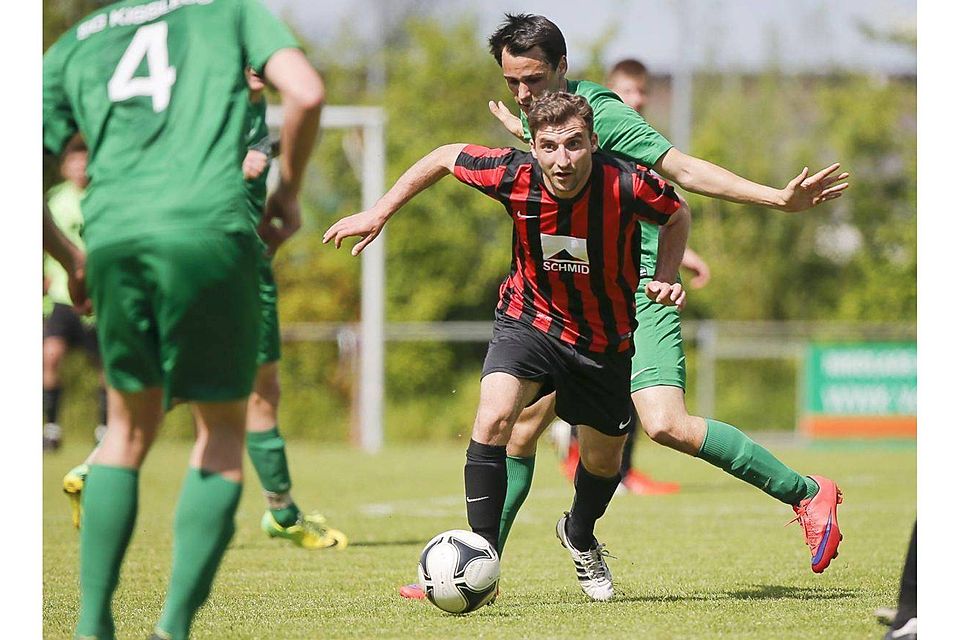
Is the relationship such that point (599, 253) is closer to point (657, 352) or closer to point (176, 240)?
point (657, 352)

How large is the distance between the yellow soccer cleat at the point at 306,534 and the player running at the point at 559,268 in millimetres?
1980

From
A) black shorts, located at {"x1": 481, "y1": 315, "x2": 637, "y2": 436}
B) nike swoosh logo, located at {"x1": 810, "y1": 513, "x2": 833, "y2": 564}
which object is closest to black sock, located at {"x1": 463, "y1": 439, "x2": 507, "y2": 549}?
black shorts, located at {"x1": 481, "y1": 315, "x2": 637, "y2": 436}

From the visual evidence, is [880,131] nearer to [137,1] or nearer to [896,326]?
[896,326]

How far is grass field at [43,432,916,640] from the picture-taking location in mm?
4246

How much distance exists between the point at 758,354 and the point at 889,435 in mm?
2699

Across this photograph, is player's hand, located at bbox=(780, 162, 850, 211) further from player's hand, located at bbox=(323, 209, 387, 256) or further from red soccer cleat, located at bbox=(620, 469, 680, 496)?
red soccer cleat, located at bbox=(620, 469, 680, 496)

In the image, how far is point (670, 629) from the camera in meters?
4.13

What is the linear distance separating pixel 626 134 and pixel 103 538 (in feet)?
7.47

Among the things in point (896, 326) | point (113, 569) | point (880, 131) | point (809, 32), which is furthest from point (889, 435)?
point (113, 569)

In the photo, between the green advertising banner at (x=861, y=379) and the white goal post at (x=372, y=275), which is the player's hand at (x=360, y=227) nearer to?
the white goal post at (x=372, y=275)

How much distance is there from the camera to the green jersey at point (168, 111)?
3.38m

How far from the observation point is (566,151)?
14.5 ft

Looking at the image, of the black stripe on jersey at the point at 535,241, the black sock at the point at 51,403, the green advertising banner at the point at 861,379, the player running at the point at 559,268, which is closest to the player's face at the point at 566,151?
the player running at the point at 559,268
